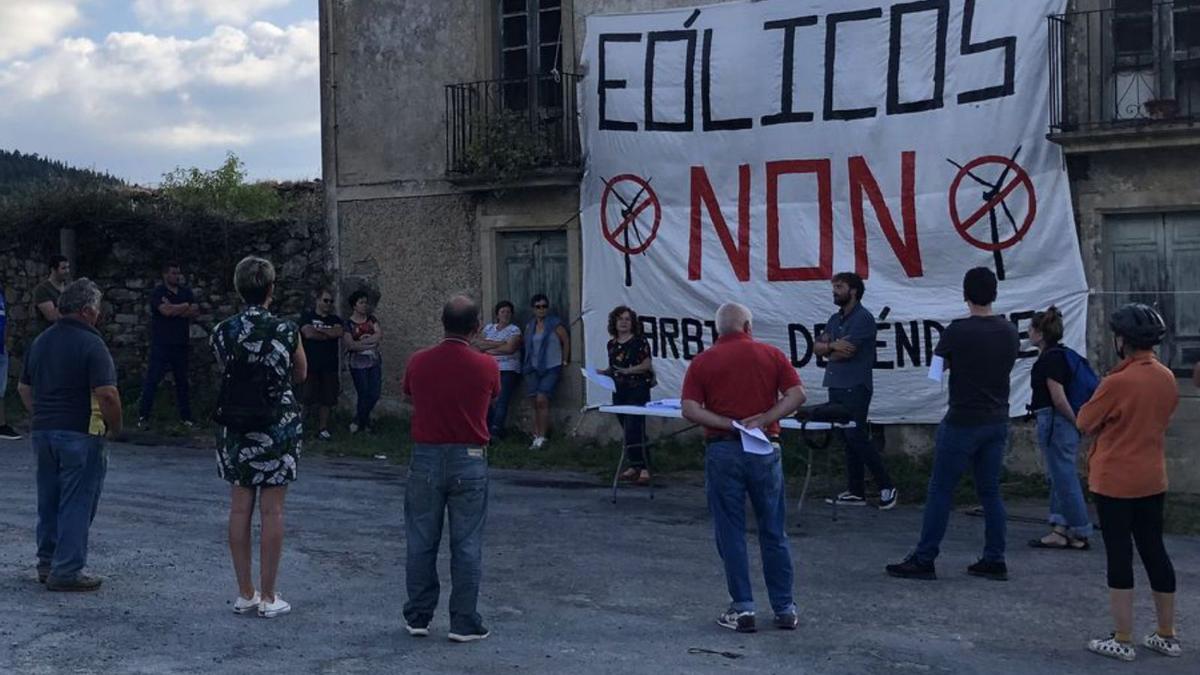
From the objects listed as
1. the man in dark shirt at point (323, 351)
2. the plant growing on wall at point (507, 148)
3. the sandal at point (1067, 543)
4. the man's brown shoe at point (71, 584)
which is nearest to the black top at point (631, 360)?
the plant growing on wall at point (507, 148)

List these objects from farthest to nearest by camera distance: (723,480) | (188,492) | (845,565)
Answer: (188,492)
(845,565)
(723,480)

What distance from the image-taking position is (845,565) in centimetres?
946

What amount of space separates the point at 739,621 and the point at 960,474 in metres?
1.96

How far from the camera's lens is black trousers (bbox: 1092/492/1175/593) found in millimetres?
7145

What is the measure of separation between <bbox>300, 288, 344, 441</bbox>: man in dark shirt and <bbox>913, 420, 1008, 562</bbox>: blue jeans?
8890mm

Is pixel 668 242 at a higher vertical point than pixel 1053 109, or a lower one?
lower

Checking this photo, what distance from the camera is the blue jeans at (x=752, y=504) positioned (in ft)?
25.1

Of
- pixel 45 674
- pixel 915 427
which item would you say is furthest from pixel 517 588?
pixel 915 427

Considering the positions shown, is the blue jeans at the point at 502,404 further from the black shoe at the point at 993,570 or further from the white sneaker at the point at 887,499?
the black shoe at the point at 993,570

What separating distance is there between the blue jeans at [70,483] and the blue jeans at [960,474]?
183 inches

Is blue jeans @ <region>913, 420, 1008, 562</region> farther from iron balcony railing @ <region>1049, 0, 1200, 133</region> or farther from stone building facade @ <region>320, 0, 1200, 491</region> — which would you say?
stone building facade @ <region>320, 0, 1200, 491</region>

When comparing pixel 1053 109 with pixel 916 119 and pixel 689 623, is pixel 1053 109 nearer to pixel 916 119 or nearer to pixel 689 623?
pixel 916 119

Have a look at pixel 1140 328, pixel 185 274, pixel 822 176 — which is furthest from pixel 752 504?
pixel 185 274

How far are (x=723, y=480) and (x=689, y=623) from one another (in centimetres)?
77
